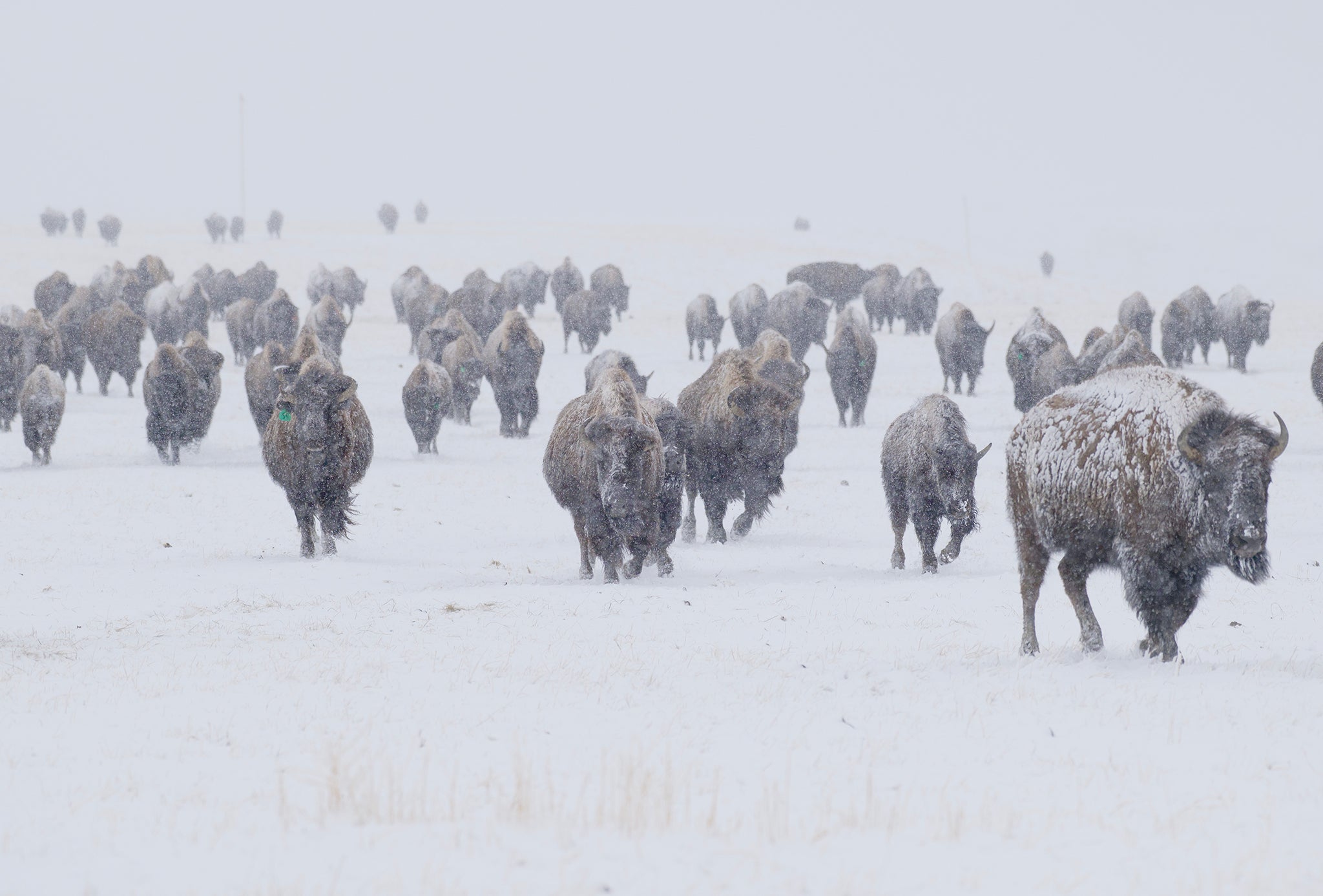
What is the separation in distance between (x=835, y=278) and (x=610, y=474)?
43.8 m

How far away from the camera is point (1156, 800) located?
4.42 meters

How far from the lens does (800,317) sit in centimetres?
3597

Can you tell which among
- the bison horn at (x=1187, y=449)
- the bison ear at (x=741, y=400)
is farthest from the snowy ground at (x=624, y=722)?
the bison ear at (x=741, y=400)

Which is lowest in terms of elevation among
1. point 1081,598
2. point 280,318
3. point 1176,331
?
point 1081,598

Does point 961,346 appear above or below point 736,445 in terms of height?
above

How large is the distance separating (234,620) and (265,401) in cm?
1274

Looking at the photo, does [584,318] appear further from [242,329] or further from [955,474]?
[955,474]

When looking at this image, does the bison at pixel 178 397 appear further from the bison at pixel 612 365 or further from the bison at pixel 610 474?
the bison at pixel 610 474

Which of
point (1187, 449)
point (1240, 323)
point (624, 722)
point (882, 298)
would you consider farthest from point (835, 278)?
point (624, 722)

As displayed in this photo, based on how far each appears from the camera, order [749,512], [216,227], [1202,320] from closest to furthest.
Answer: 1. [749,512]
2. [1202,320]
3. [216,227]

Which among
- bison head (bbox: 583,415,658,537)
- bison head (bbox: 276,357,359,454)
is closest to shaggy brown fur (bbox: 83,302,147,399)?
bison head (bbox: 276,357,359,454)

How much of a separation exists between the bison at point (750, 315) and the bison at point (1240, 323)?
41.3ft

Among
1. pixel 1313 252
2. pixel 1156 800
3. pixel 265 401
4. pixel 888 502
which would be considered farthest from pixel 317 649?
pixel 1313 252

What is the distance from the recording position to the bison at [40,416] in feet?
63.6
